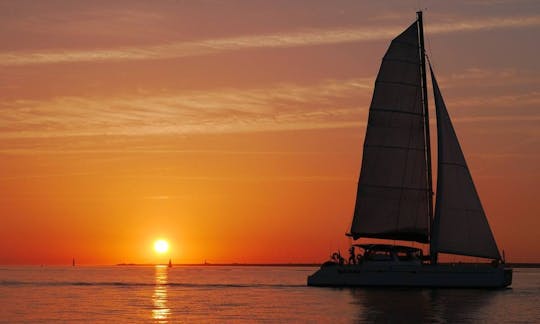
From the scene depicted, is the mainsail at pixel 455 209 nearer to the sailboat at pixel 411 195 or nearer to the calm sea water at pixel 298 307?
the sailboat at pixel 411 195

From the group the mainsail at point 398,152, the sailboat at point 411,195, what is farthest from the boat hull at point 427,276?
the mainsail at point 398,152

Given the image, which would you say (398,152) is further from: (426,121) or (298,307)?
(298,307)

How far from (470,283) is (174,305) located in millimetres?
24156

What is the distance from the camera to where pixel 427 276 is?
76125 mm

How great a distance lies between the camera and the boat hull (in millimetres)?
75938

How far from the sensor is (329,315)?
6128cm

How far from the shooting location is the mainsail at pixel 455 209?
7644cm

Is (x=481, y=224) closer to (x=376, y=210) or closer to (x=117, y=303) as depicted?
(x=376, y=210)

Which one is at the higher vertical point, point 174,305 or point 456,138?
point 456,138

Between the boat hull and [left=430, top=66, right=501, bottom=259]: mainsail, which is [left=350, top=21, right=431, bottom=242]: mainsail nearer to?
[left=430, top=66, right=501, bottom=259]: mainsail

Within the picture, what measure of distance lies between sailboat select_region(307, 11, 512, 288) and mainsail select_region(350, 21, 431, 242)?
0.08 m

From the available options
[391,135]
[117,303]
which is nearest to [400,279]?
[391,135]

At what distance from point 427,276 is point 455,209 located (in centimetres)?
597

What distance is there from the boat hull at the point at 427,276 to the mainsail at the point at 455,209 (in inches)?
60.8
